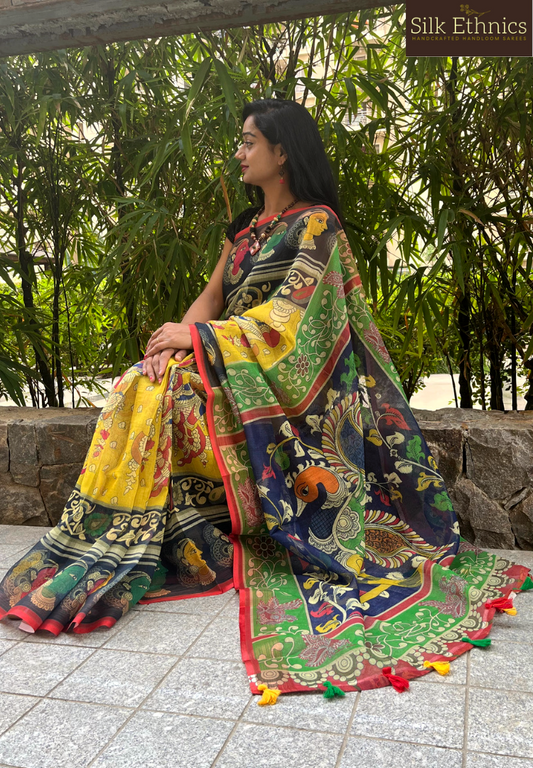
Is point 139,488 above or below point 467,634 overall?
above

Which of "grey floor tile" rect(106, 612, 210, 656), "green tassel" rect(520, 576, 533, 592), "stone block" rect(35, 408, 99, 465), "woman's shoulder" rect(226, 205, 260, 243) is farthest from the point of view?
"stone block" rect(35, 408, 99, 465)

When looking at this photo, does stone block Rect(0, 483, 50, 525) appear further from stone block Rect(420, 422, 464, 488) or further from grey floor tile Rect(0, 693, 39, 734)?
stone block Rect(420, 422, 464, 488)

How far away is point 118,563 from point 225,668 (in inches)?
17.8

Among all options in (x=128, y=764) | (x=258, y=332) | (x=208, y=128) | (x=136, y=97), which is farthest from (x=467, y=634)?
(x=136, y=97)

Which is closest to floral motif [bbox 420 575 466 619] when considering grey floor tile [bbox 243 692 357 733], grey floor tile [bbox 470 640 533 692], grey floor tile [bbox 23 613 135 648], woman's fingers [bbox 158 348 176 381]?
grey floor tile [bbox 470 640 533 692]

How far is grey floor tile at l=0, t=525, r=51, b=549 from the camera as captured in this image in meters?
2.42

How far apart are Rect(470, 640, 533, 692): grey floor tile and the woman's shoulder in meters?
1.42

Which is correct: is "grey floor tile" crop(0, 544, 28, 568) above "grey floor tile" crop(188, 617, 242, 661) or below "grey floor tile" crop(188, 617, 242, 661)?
above

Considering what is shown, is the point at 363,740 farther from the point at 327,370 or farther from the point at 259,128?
the point at 259,128

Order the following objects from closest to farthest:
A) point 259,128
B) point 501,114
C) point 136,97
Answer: point 259,128
point 501,114
point 136,97

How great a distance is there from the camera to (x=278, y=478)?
1.92m

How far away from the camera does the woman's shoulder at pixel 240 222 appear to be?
2.35 metres

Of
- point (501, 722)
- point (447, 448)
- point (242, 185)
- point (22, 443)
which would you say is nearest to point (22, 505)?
point (22, 443)

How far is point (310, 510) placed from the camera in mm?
1941
